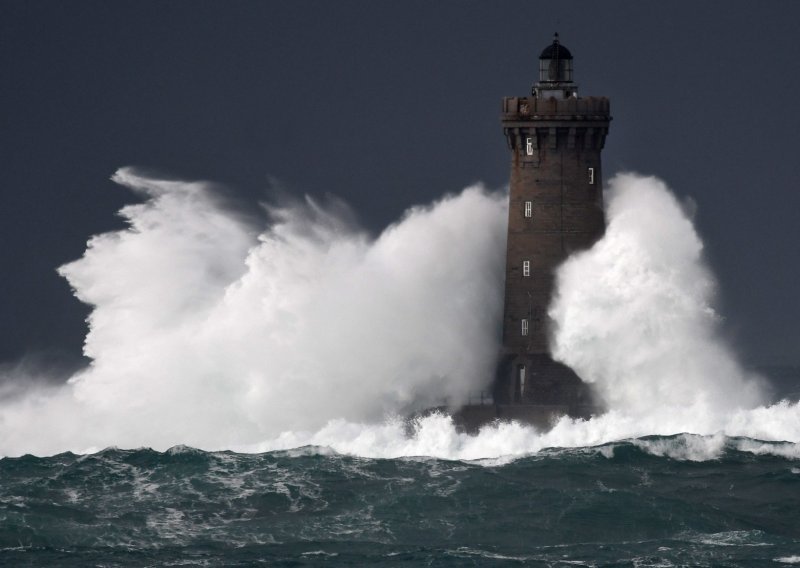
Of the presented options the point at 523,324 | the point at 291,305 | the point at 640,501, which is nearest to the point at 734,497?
the point at 640,501

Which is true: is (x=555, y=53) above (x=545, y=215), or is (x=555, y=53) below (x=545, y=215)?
above

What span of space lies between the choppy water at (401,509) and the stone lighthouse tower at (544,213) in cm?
606

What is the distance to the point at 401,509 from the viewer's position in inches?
1783

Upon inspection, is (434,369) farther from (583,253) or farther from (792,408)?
(792,408)

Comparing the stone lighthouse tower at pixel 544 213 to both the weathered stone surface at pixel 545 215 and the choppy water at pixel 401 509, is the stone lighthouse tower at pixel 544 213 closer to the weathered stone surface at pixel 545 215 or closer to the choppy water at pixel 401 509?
the weathered stone surface at pixel 545 215

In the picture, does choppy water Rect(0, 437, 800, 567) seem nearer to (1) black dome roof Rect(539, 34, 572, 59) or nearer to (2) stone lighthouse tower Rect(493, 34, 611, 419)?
(2) stone lighthouse tower Rect(493, 34, 611, 419)

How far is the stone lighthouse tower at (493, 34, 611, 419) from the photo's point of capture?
5769 cm

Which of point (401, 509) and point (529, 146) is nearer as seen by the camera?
point (401, 509)

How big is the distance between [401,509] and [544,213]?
15.4 meters

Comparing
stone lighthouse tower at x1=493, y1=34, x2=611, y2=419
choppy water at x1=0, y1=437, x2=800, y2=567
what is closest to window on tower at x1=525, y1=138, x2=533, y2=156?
stone lighthouse tower at x1=493, y1=34, x2=611, y2=419

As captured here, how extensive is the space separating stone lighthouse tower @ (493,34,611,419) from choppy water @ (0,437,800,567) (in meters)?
6.06

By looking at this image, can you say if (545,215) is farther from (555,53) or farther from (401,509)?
(401,509)

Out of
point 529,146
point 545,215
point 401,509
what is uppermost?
point 529,146

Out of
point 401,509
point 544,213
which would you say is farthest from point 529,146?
point 401,509
